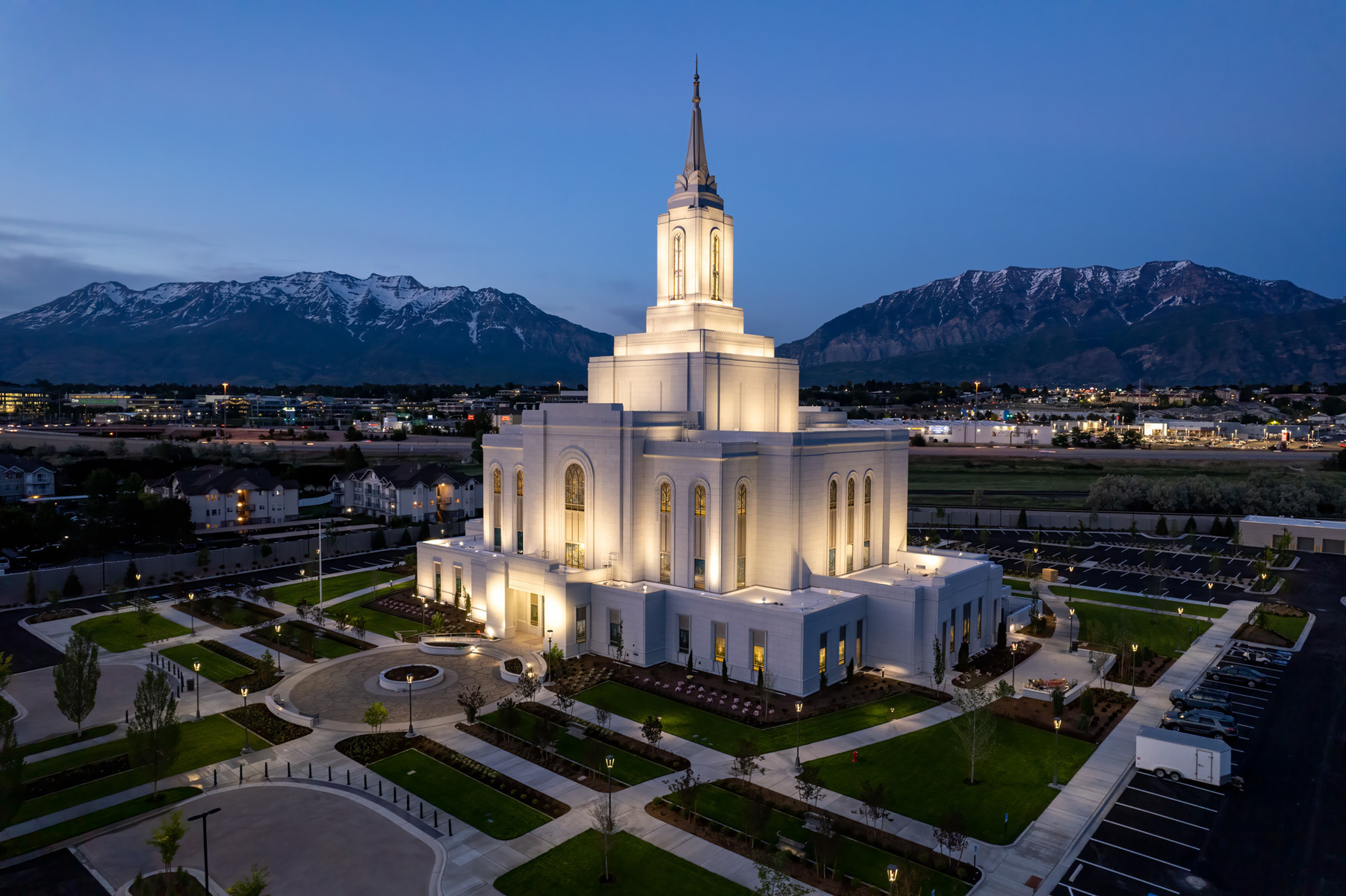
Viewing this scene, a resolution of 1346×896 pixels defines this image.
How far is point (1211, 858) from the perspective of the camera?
24.6m

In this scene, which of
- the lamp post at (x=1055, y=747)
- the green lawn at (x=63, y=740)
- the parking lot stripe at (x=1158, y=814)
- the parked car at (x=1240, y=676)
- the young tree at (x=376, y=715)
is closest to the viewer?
the parking lot stripe at (x=1158, y=814)

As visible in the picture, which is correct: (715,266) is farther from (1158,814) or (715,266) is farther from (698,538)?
(1158,814)

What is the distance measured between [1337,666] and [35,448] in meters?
163

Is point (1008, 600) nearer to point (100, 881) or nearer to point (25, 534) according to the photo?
point (100, 881)

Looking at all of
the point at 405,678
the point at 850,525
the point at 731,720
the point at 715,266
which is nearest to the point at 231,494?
the point at 405,678

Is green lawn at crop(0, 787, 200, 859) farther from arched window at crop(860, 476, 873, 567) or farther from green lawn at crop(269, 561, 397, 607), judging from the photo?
arched window at crop(860, 476, 873, 567)

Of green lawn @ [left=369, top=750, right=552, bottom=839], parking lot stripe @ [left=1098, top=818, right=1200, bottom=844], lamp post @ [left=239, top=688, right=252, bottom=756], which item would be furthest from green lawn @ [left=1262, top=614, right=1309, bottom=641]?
lamp post @ [left=239, top=688, right=252, bottom=756]

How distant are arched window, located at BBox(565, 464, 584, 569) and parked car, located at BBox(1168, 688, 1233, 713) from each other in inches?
1276

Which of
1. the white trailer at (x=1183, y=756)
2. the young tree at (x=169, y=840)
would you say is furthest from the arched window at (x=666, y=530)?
the young tree at (x=169, y=840)

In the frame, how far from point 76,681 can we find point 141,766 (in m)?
6.36

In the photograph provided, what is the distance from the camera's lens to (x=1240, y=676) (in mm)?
40594

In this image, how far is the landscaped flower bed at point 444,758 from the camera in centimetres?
2812

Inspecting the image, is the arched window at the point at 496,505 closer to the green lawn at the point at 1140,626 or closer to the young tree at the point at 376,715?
the young tree at the point at 376,715

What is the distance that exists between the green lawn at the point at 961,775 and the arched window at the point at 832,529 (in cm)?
1358
